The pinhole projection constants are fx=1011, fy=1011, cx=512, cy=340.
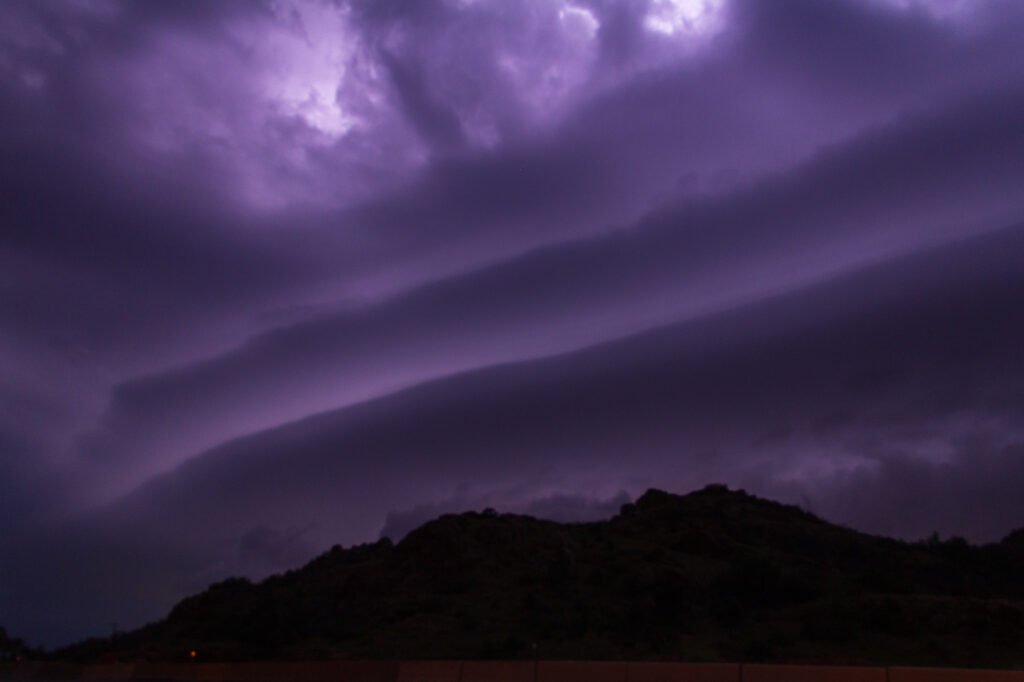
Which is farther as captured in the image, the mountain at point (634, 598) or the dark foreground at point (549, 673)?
the mountain at point (634, 598)

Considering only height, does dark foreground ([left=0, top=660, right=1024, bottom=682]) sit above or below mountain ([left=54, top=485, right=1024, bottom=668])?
below

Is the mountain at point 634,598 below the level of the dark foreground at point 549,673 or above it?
above

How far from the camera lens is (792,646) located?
3684 centimetres

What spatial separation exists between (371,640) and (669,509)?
37379 mm

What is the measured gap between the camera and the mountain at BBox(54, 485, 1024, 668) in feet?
125

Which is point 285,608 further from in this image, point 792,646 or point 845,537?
point 845,537

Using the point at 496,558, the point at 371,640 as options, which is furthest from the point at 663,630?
the point at 496,558

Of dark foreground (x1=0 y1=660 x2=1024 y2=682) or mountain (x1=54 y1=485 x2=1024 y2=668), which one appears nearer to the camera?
dark foreground (x1=0 y1=660 x2=1024 y2=682)

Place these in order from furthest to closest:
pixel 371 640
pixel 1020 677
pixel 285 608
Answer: pixel 285 608
pixel 371 640
pixel 1020 677

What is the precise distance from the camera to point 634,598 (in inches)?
1978

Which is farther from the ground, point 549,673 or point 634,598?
point 634,598

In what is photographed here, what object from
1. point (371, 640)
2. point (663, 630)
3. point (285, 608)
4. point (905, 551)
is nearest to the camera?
point (663, 630)

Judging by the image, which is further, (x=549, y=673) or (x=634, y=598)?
(x=634, y=598)

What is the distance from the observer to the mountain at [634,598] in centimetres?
3816
